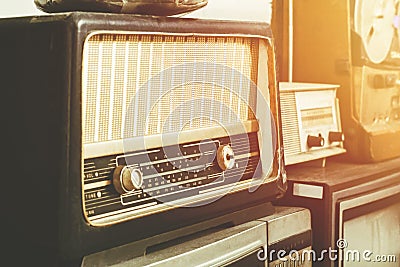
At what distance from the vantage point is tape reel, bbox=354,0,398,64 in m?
2.14

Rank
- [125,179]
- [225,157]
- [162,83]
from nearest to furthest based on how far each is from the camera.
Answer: [125,179]
[162,83]
[225,157]

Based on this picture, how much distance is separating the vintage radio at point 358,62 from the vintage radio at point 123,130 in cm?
78

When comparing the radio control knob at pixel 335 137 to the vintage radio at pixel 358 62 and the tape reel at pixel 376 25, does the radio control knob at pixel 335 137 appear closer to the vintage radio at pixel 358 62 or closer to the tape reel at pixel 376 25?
the vintage radio at pixel 358 62

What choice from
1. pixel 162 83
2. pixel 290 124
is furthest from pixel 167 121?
pixel 290 124

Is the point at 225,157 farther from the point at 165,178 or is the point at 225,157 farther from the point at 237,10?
the point at 237,10

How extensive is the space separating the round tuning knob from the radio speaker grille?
76 cm

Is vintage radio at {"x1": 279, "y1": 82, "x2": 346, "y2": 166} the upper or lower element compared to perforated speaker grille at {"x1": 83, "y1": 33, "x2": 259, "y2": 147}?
lower

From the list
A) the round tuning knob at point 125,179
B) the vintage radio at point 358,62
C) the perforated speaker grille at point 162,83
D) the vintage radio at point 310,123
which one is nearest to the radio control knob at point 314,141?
the vintage radio at point 310,123

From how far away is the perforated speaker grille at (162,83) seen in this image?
110 centimetres

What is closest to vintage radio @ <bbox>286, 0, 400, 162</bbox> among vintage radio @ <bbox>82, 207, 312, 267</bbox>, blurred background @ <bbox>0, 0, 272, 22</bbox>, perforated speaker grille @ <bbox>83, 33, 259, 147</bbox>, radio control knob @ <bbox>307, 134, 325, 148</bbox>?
blurred background @ <bbox>0, 0, 272, 22</bbox>

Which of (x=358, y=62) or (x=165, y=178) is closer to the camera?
(x=165, y=178)

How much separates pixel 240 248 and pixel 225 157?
19 cm

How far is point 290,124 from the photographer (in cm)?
182

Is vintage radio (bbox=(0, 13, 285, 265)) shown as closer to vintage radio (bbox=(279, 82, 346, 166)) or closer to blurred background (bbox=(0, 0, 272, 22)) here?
vintage radio (bbox=(279, 82, 346, 166))
